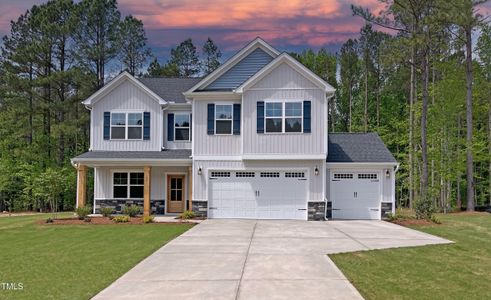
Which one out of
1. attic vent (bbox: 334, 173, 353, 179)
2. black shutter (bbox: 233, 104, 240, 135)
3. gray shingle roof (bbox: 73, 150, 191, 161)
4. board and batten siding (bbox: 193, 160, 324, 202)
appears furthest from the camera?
gray shingle roof (bbox: 73, 150, 191, 161)

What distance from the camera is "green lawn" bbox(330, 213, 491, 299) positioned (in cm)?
758

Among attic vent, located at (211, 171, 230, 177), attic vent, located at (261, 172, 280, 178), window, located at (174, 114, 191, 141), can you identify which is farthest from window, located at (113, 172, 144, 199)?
attic vent, located at (261, 172, 280, 178)

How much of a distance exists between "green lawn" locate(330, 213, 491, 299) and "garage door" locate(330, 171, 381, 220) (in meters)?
6.96

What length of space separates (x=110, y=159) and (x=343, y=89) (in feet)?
89.8

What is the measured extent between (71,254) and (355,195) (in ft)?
42.5

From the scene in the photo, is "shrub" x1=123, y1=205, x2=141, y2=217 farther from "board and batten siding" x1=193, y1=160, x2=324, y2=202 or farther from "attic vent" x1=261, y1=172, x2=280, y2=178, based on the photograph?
"attic vent" x1=261, y1=172, x2=280, y2=178

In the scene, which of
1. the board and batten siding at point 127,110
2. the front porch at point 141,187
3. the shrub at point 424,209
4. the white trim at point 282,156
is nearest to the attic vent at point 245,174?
the white trim at point 282,156

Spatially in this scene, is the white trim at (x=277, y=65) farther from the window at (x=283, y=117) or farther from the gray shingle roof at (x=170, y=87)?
the gray shingle roof at (x=170, y=87)

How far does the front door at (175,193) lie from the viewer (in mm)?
22078

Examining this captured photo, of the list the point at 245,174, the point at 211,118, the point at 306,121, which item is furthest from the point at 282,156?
the point at 211,118

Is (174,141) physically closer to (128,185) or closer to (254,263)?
(128,185)

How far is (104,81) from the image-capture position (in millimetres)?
34969

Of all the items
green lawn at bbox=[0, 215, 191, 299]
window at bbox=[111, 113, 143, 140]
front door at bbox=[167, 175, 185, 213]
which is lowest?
green lawn at bbox=[0, 215, 191, 299]

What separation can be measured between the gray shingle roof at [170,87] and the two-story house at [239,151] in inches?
23.1
